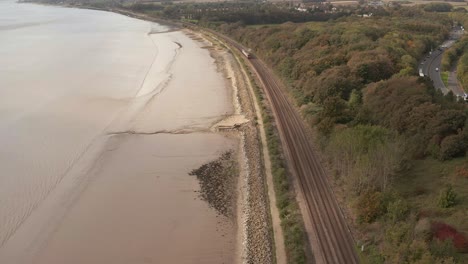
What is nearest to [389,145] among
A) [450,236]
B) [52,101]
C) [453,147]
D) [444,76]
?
[453,147]

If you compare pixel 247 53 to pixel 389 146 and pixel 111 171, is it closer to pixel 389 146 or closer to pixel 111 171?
pixel 111 171

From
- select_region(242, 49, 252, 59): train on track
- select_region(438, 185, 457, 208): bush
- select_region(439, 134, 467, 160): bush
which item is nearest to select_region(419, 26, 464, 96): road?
select_region(439, 134, 467, 160): bush

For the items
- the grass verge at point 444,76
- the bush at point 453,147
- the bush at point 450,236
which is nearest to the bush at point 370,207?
the bush at point 450,236

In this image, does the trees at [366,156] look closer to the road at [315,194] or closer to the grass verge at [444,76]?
the road at [315,194]

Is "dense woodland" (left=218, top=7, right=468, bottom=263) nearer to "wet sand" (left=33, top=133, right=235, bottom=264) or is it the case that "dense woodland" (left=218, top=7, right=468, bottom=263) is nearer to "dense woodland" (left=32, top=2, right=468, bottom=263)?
"dense woodland" (left=32, top=2, right=468, bottom=263)

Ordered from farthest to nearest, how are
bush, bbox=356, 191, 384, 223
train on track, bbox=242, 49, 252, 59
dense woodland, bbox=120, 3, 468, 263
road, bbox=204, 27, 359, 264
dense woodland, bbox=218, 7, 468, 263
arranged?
1. train on track, bbox=242, 49, 252, 59
2. bush, bbox=356, 191, 384, 223
3. road, bbox=204, 27, 359, 264
4. dense woodland, bbox=120, 3, 468, 263
5. dense woodland, bbox=218, 7, 468, 263

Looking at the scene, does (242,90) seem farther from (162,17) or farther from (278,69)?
(162,17)
